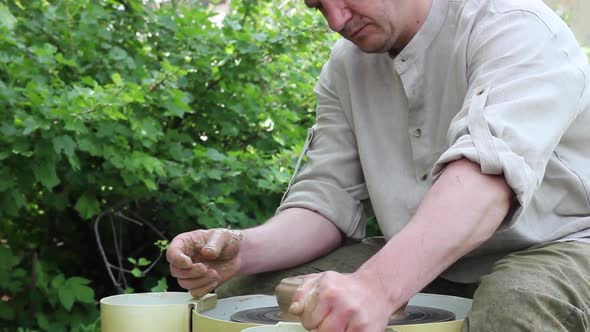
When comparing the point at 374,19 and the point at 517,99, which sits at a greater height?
the point at 374,19

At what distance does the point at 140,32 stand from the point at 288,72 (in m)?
0.69

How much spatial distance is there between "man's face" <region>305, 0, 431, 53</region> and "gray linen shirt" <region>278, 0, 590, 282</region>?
4 cm

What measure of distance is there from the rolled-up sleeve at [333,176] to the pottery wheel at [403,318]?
0.45 metres

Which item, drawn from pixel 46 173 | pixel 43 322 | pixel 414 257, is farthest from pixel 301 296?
pixel 43 322

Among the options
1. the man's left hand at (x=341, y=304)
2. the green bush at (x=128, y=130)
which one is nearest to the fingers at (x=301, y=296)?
the man's left hand at (x=341, y=304)

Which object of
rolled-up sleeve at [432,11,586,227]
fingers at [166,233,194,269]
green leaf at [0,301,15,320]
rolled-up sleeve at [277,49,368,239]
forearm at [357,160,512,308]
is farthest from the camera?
green leaf at [0,301,15,320]

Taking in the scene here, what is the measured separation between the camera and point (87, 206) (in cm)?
394

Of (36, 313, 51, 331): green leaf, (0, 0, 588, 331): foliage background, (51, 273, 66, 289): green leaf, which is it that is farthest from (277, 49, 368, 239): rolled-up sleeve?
(36, 313, 51, 331): green leaf

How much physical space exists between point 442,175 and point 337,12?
59cm

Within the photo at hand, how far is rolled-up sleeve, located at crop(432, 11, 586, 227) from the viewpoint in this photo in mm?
1896

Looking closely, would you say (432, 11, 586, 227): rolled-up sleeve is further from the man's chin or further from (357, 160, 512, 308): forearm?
the man's chin

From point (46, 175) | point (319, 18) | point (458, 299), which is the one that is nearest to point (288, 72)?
point (319, 18)

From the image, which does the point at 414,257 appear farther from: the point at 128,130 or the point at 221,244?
the point at 128,130

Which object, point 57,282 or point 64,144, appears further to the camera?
point 57,282
